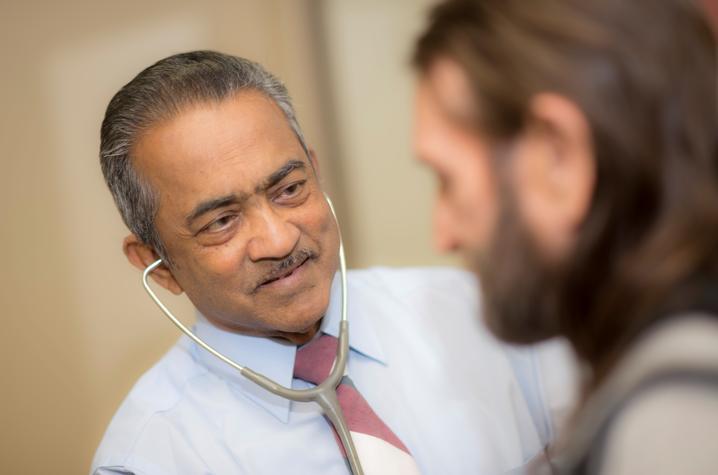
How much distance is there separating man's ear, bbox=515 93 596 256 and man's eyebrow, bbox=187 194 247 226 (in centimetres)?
66

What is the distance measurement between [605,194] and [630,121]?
0.23ft

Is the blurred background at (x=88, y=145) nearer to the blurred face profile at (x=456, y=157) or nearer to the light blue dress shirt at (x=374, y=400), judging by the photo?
the light blue dress shirt at (x=374, y=400)

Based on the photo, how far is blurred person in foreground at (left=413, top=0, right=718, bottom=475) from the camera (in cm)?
66

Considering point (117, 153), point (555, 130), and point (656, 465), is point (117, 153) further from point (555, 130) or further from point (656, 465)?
point (656, 465)

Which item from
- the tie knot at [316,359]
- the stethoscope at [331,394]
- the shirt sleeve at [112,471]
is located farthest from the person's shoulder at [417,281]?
the shirt sleeve at [112,471]

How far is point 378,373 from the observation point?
149 centimetres

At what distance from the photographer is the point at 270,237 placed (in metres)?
1.32

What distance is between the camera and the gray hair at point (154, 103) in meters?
1.35

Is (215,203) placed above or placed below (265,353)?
above

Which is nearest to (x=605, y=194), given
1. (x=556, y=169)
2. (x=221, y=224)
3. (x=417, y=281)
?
(x=556, y=169)

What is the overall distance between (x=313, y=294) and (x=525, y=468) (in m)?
0.51

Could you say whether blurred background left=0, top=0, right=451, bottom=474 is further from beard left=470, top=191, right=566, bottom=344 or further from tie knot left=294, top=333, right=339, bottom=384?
beard left=470, top=191, right=566, bottom=344

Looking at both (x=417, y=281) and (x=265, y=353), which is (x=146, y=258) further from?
(x=417, y=281)

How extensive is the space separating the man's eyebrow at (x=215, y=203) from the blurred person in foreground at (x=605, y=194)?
1.92ft
